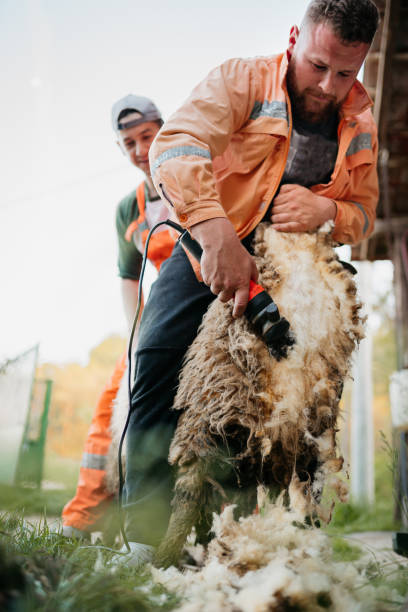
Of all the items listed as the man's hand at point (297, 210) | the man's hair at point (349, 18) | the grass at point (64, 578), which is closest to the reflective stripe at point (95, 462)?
the grass at point (64, 578)

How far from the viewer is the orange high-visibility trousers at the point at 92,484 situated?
78.8 inches

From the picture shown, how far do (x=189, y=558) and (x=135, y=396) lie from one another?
1.45 feet

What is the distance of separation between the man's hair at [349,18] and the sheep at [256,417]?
692 millimetres

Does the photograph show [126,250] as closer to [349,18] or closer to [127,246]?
[127,246]

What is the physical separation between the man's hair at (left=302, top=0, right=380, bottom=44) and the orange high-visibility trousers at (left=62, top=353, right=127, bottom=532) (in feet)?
5.00

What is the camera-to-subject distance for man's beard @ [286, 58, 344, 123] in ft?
4.94

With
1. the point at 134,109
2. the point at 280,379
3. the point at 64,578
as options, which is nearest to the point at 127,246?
the point at 134,109

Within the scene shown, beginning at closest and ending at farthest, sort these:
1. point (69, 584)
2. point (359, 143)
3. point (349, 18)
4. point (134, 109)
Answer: point (69, 584) → point (349, 18) → point (359, 143) → point (134, 109)

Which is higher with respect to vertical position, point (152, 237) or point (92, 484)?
point (152, 237)

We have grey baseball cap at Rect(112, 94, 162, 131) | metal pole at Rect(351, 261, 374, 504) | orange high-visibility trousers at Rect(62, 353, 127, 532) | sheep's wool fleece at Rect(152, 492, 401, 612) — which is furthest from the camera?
metal pole at Rect(351, 261, 374, 504)

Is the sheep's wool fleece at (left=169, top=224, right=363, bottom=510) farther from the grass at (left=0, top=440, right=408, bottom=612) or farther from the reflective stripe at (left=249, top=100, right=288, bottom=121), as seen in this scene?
the reflective stripe at (left=249, top=100, right=288, bottom=121)

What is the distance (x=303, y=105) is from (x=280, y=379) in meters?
0.85

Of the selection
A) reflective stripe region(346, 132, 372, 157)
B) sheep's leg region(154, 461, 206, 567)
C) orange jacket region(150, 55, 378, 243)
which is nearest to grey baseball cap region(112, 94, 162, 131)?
orange jacket region(150, 55, 378, 243)

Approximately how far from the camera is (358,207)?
1.64m
